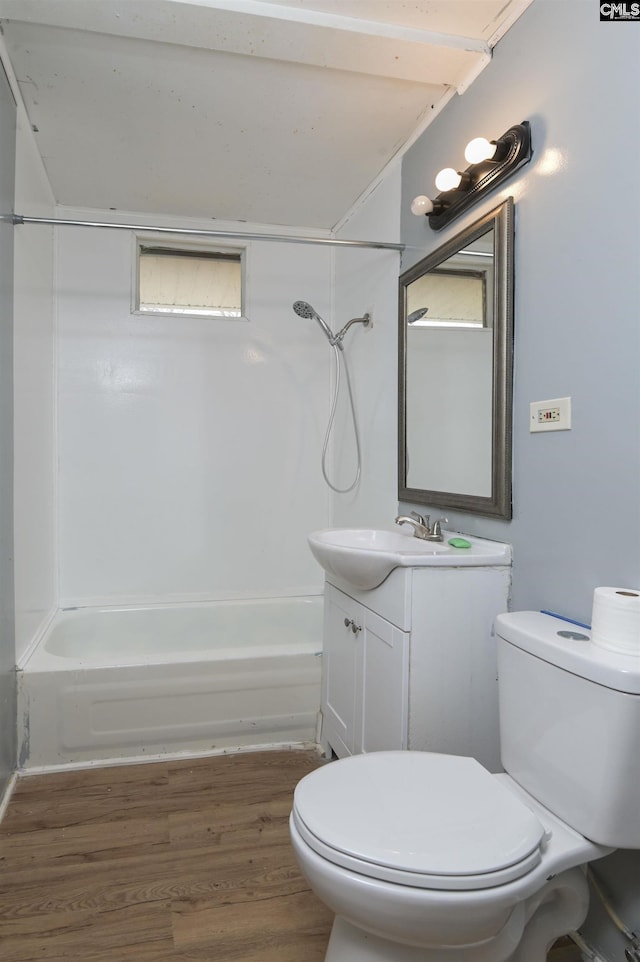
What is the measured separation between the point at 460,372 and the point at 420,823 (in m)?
1.31

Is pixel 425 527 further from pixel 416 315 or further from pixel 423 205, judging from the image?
pixel 423 205

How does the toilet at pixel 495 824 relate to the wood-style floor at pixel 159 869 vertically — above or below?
above

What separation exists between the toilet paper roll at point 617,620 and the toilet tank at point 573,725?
0.02 metres

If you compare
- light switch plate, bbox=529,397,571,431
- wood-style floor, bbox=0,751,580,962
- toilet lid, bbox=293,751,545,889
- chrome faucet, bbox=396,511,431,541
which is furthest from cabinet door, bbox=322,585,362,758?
light switch plate, bbox=529,397,571,431

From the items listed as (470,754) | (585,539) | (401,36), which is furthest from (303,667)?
(401,36)

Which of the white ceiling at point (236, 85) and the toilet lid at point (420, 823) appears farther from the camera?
the white ceiling at point (236, 85)

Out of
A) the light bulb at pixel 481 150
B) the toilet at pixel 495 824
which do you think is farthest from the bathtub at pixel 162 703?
the light bulb at pixel 481 150

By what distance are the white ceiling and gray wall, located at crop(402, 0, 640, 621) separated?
0.90 ft

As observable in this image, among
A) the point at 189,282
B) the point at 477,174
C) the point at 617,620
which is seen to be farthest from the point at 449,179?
the point at 189,282

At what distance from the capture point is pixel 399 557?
1.51m

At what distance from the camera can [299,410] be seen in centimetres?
316

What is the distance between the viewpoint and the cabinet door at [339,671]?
74.6 inches

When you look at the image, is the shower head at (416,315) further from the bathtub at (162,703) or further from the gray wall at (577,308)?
the bathtub at (162,703)

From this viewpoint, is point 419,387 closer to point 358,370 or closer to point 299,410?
point 358,370
